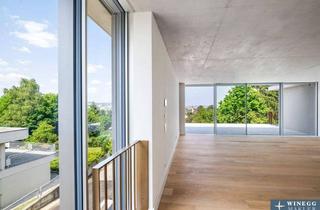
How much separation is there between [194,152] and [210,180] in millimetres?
1995

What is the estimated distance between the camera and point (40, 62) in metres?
1.10

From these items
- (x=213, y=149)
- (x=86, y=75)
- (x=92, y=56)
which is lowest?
(x=213, y=149)

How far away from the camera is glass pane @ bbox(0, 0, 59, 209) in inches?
34.6

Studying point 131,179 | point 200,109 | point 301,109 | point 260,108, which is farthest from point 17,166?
point 301,109

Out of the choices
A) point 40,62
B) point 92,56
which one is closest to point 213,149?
point 92,56

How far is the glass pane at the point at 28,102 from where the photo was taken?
88cm

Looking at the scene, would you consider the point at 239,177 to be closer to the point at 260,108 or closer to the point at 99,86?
the point at 99,86

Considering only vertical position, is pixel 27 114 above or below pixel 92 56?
below

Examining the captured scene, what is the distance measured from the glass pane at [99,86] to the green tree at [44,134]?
30cm

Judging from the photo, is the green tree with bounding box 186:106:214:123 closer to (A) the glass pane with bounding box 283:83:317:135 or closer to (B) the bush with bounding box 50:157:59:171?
(A) the glass pane with bounding box 283:83:317:135

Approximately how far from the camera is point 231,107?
888 centimetres

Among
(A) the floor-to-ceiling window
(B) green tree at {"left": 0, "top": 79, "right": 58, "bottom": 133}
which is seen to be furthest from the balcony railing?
(A) the floor-to-ceiling window

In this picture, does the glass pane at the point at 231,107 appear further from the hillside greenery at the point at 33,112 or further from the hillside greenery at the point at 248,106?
the hillside greenery at the point at 33,112

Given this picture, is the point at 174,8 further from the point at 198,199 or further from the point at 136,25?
the point at 198,199
